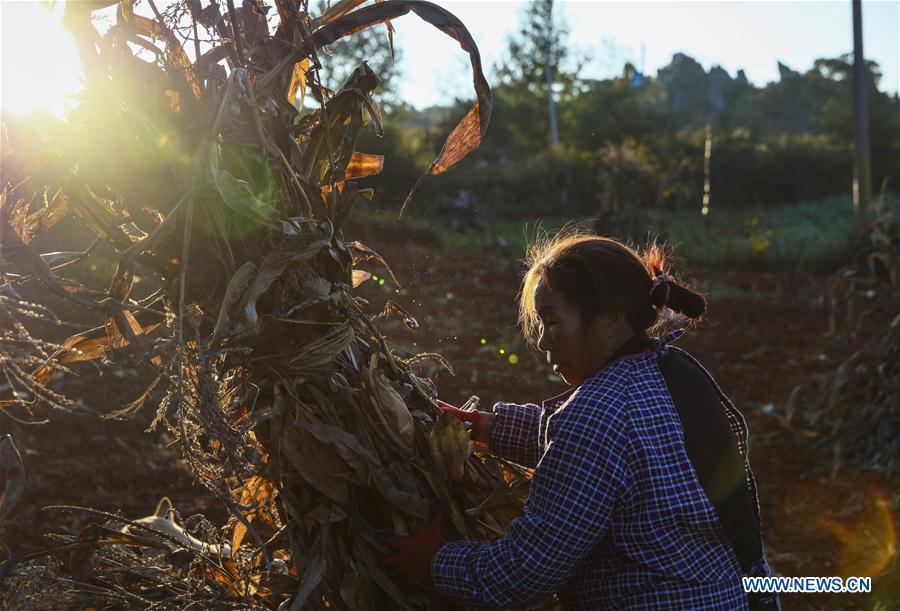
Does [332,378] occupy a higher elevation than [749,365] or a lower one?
higher

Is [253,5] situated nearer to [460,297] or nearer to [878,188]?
[460,297]

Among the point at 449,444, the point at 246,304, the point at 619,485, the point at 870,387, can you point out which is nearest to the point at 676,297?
the point at 619,485

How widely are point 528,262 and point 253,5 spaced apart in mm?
892

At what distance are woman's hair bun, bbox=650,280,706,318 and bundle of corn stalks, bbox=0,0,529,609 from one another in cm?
53

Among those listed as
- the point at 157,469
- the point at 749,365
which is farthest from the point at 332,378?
the point at 749,365

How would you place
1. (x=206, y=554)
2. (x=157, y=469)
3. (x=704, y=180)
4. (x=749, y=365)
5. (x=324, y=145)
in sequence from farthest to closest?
(x=704, y=180)
(x=749, y=365)
(x=157, y=469)
(x=206, y=554)
(x=324, y=145)

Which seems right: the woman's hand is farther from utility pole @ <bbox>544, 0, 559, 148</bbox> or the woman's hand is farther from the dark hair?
utility pole @ <bbox>544, 0, 559, 148</bbox>

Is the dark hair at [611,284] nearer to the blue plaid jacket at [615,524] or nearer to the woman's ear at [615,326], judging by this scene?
the woman's ear at [615,326]

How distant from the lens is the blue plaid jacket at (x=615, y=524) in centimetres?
171

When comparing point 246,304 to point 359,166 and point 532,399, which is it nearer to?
point 359,166

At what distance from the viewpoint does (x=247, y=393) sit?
5.76ft

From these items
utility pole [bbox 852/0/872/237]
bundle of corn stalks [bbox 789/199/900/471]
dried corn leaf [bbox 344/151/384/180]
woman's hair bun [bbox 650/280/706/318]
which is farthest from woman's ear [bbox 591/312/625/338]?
utility pole [bbox 852/0/872/237]

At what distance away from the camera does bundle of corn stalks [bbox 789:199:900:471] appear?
5.24 meters

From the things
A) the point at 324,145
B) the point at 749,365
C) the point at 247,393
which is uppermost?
the point at 324,145
